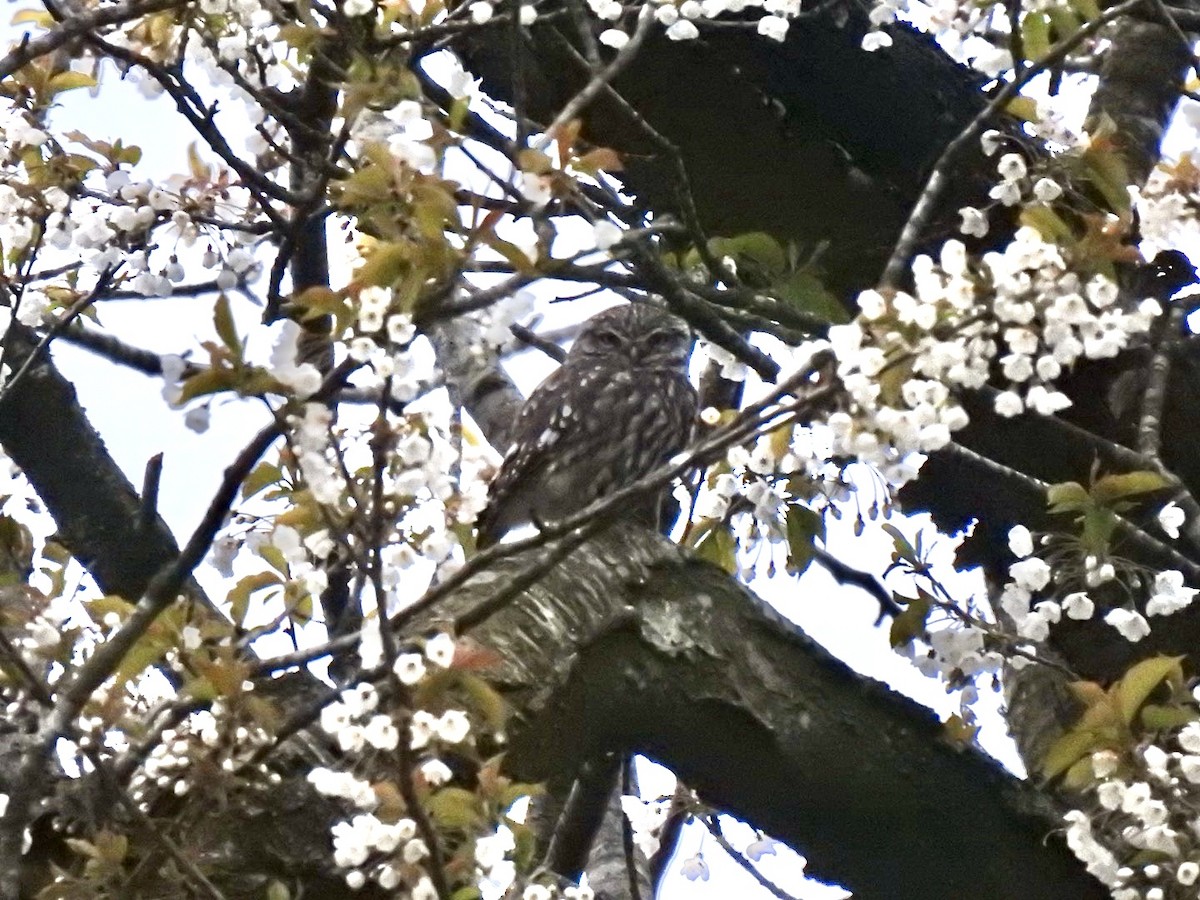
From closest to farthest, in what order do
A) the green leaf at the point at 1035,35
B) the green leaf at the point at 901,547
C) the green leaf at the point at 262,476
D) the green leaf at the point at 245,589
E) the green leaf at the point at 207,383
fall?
the green leaf at the point at 207,383 < the green leaf at the point at 262,476 < the green leaf at the point at 245,589 < the green leaf at the point at 901,547 < the green leaf at the point at 1035,35

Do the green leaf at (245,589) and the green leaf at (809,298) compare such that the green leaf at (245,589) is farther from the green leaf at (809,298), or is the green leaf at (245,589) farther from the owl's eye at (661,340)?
the owl's eye at (661,340)

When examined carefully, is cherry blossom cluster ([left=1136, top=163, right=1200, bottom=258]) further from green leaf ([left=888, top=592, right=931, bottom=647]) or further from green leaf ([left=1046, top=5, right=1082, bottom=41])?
green leaf ([left=888, top=592, right=931, bottom=647])

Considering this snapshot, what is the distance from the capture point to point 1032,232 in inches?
83.4

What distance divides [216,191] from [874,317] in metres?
1.71

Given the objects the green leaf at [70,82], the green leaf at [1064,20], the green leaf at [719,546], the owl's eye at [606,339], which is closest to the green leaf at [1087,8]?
the green leaf at [1064,20]

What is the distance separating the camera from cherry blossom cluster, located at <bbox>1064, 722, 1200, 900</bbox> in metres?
2.38

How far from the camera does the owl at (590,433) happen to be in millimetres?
4926

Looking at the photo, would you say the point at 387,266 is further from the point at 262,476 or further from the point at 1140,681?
the point at 1140,681

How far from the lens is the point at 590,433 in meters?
5.11

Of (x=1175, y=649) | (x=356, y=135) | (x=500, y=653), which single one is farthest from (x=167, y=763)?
(x=1175, y=649)

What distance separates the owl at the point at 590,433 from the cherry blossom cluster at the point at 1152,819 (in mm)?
2357

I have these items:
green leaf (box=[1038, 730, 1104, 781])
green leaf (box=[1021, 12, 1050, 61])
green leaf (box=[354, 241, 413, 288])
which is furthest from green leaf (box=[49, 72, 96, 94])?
green leaf (box=[1038, 730, 1104, 781])

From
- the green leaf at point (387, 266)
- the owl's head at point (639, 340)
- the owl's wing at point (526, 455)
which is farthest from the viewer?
the owl's head at point (639, 340)

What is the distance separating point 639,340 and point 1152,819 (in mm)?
3323
